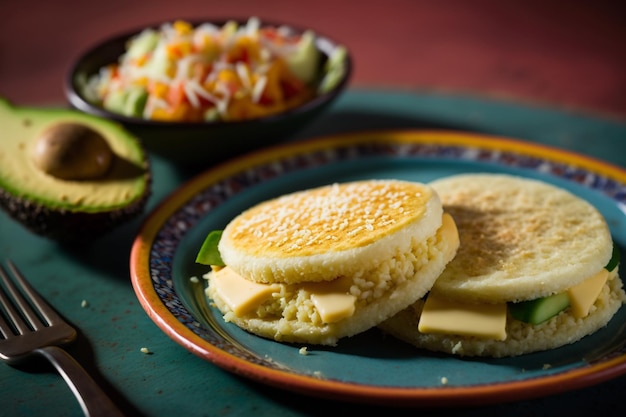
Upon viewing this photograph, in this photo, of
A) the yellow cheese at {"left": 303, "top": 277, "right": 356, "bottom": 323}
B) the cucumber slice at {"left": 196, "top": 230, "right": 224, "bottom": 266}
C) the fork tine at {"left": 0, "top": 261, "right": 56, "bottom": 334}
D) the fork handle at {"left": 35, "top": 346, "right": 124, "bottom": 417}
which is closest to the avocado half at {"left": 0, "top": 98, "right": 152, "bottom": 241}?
the fork tine at {"left": 0, "top": 261, "right": 56, "bottom": 334}

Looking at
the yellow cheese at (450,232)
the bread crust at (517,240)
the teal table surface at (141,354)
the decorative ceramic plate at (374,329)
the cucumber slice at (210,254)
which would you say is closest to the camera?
the decorative ceramic plate at (374,329)

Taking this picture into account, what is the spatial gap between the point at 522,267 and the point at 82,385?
132cm

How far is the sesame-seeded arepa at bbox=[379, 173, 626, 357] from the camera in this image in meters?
2.17

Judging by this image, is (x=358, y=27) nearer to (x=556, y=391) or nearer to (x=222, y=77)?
(x=222, y=77)

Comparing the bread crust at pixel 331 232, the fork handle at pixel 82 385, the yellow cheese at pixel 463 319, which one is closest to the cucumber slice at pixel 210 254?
the bread crust at pixel 331 232

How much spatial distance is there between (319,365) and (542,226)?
0.92m

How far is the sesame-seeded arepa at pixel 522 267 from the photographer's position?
217 centimetres

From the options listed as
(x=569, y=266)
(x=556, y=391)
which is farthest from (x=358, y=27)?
(x=556, y=391)

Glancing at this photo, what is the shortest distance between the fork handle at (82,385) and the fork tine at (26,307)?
0.16 m

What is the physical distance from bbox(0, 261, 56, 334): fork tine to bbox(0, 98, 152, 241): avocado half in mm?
252

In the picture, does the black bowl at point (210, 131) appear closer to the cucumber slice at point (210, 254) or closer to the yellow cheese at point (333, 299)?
the cucumber slice at point (210, 254)

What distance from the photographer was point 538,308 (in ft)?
7.04

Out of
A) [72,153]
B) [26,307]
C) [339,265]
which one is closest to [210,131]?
[72,153]

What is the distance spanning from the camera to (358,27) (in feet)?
22.0
